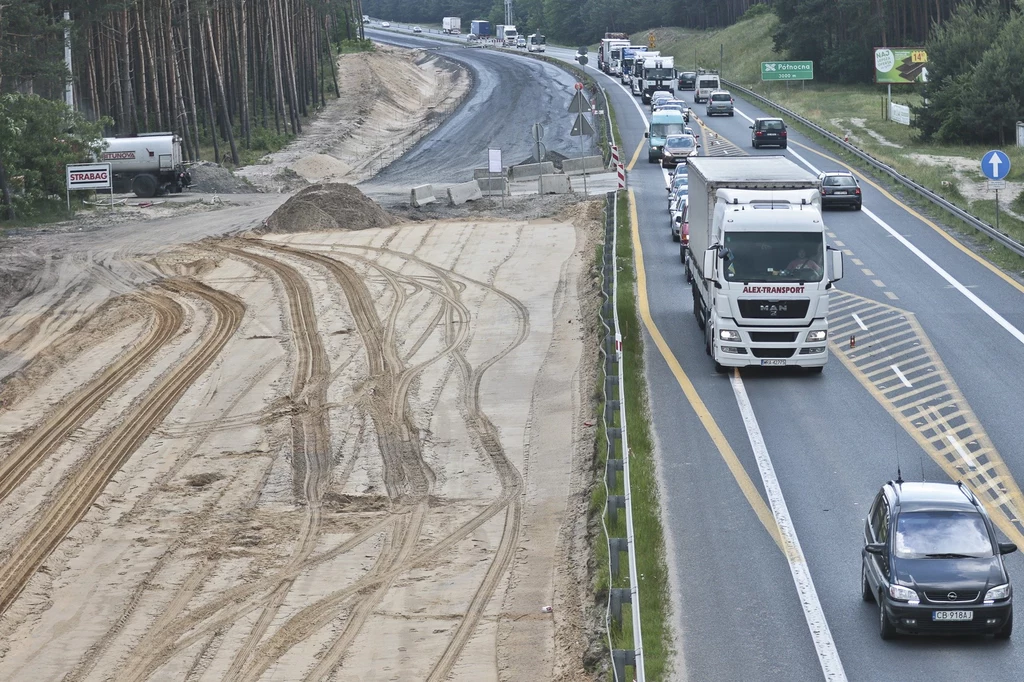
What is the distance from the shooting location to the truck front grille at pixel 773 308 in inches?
938

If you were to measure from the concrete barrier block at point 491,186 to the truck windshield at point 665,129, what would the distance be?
11599 mm

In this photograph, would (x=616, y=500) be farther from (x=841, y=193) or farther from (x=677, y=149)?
(x=677, y=149)

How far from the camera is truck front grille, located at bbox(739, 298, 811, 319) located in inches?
938

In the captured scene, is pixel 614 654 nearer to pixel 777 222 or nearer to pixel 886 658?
pixel 886 658

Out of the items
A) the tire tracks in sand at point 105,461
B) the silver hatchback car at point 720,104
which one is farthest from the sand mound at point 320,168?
the tire tracks in sand at point 105,461

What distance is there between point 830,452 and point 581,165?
36.8 m

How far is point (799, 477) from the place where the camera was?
19203 millimetres

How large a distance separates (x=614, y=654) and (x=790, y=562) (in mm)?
4804

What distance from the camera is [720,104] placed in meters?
78.5

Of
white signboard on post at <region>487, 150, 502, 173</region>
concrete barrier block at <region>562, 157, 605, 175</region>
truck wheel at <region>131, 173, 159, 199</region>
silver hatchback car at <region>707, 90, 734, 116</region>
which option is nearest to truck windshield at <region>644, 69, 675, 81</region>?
silver hatchback car at <region>707, 90, 734, 116</region>

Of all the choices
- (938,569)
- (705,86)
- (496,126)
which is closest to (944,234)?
(938,569)

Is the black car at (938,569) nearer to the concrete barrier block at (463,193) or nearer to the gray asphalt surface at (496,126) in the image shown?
the concrete barrier block at (463,193)

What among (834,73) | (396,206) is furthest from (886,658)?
(834,73)

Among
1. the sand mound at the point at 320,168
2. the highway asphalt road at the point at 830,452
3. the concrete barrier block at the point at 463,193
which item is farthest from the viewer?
the sand mound at the point at 320,168
